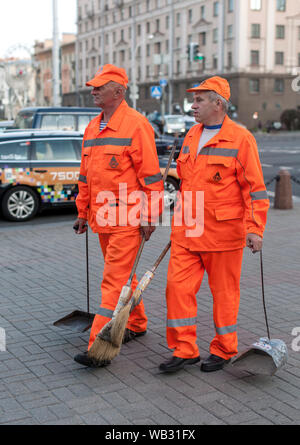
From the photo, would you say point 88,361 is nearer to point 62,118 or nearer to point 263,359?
point 263,359

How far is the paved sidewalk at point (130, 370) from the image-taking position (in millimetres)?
3766

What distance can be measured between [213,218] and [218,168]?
1.10ft

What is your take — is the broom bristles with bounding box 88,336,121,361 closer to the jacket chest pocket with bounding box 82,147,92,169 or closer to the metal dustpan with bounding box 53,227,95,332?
the metal dustpan with bounding box 53,227,95,332

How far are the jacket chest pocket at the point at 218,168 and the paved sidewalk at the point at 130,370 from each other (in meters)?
1.32

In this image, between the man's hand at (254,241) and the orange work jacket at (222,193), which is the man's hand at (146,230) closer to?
the orange work jacket at (222,193)

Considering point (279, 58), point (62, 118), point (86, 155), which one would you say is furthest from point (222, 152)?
point (279, 58)

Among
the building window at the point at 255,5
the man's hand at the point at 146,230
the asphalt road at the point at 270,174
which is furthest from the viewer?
the building window at the point at 255,5

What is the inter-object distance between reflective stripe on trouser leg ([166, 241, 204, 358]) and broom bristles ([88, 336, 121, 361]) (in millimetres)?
400

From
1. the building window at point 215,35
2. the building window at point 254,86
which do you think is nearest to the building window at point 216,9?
the building window at point 215,35

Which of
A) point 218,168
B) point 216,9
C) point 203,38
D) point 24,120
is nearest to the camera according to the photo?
point 218,168

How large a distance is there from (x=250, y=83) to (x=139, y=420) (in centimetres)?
6428

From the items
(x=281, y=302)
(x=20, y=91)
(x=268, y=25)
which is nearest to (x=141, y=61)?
(x=268, y=25)

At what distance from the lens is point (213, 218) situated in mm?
4312

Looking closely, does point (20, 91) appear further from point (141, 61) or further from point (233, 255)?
point (233, 255)
